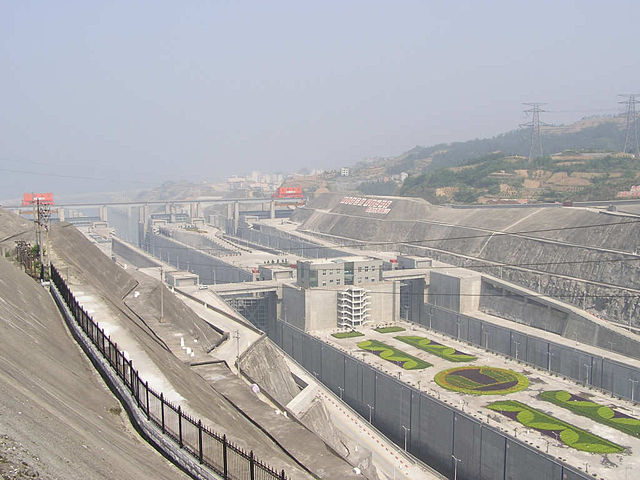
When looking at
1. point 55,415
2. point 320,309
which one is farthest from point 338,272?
point 55,415

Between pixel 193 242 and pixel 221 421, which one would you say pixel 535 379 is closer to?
pixel 221 421

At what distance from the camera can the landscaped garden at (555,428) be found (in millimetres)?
29031

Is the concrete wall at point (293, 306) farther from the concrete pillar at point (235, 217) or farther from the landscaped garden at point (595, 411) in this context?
the concrete pillar at point (235, 217)

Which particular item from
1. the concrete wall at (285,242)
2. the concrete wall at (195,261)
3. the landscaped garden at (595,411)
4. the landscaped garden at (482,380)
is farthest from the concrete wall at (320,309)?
the concrete wall at (285,242)

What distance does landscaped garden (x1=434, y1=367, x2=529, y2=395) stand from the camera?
36969 mm

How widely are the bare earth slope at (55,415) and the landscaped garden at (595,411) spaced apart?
27130 mm

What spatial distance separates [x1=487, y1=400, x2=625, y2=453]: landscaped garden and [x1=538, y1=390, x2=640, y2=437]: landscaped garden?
6.59 feet

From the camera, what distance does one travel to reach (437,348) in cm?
4559

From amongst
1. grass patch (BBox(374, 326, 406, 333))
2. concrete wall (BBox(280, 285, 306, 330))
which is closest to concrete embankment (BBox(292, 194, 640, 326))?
grass patch (BBox(374, 326, 406, 333))

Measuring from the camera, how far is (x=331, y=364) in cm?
4556

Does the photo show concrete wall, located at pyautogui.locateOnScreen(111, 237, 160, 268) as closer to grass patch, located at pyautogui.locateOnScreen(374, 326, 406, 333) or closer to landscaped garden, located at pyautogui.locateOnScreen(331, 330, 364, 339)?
landscaped garden, located at pyautogui.locateOnScreen(331, 330, 364, 339)

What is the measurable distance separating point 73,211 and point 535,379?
14013 cm

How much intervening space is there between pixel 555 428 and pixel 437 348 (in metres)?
14.9

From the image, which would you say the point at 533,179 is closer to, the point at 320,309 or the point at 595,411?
the point at 320,309
